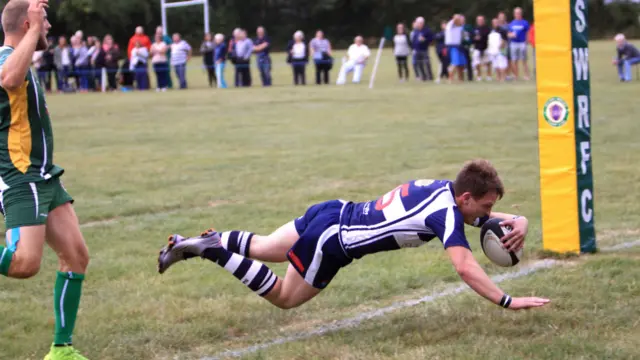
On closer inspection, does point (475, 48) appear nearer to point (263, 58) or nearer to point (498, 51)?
point (498, 51)

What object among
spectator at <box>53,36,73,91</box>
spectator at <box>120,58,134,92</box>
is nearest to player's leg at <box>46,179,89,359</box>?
spectator at <box>120,58,134,92</box>

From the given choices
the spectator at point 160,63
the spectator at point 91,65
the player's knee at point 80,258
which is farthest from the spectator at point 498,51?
the player's knee at point 80,258

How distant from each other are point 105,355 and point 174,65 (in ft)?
85.7

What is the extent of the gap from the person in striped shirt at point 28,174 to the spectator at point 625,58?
23.0m

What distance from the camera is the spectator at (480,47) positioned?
26.5 metres

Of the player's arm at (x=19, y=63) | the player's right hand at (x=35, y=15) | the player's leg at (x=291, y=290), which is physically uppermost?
the player's right hand at (x=35, y=15)

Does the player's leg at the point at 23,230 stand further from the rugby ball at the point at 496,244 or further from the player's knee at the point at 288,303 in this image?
the rugby ball at the point at 496,244

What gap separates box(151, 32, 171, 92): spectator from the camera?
29.9 metres

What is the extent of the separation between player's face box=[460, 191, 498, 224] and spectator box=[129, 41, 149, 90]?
88.3 ft

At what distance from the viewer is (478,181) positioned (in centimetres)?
487

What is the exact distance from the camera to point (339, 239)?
206 inches

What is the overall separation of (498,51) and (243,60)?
865 cm

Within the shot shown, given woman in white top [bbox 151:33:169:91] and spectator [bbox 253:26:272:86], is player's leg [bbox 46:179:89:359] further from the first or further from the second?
woman in white top [bbox 151:33:169:91]

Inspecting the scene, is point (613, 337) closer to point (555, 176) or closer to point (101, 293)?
point (555, 176)
